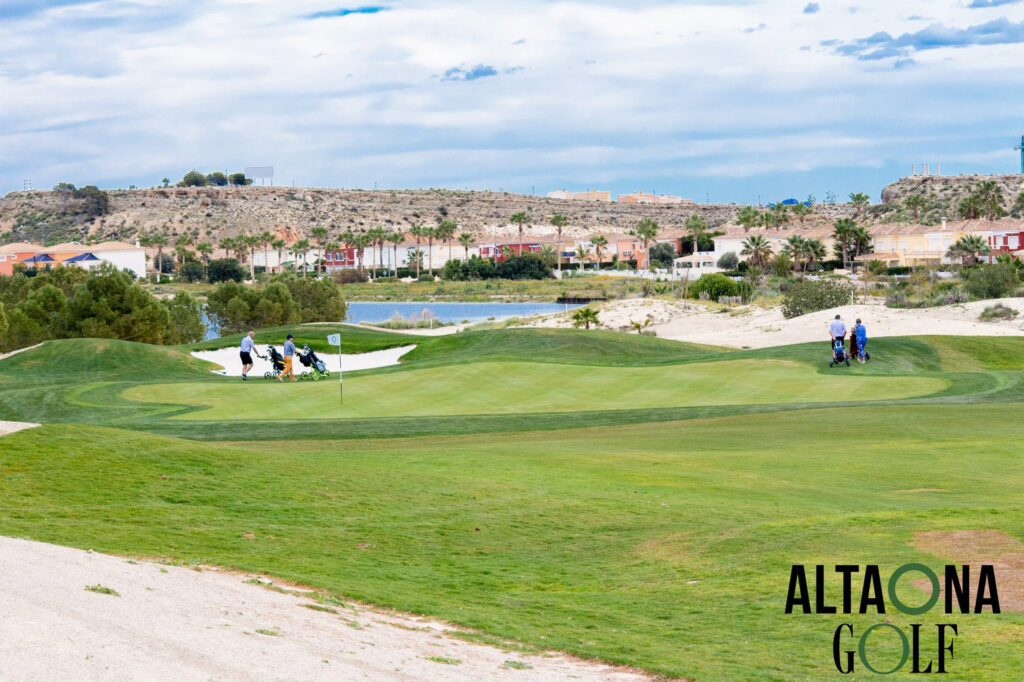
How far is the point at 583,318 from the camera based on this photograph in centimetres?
7419

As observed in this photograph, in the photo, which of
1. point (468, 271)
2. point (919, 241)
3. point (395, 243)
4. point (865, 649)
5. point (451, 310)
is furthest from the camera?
point (395, 243)

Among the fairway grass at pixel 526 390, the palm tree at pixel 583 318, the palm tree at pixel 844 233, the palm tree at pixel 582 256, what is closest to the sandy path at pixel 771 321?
the palm tree at pixel 583 318

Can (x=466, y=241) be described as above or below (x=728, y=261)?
above

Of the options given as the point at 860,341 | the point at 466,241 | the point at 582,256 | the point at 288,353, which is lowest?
the point at 860,341

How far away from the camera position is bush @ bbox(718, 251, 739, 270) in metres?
141

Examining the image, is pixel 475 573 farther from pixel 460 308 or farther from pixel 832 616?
pixel 460 308

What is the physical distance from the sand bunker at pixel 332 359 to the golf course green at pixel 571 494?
16753 millimetres

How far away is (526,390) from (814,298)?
45.6 meters

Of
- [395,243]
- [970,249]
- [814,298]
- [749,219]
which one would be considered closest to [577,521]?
[814,298]

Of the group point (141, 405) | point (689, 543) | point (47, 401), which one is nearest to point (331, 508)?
point (689, 543)

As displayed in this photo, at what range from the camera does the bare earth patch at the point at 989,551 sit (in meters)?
11.4

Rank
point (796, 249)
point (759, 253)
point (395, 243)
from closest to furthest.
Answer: point (759, 253)
point (796, 249)
point (395, 243)

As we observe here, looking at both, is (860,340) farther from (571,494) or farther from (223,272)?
(223,272)

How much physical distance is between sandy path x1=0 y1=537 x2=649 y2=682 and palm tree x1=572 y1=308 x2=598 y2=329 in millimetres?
57715
